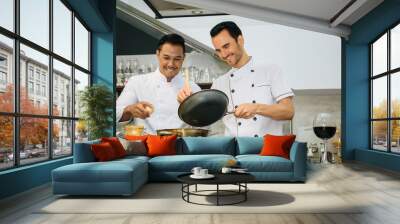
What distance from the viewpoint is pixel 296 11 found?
7820 mm

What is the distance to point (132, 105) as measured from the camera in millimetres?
7672

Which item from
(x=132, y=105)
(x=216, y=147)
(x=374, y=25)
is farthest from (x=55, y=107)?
(x=374, y=25)

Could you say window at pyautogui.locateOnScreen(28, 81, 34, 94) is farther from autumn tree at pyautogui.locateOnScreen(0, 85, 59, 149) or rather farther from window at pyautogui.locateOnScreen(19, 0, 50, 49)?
window at pyautogui.locateOnScreen(19, 0, 50, 49)

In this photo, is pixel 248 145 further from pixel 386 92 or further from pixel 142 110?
pixel 386 92

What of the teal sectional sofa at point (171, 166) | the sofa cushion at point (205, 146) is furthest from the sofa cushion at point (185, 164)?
the sofa cushion at point (205, 146)

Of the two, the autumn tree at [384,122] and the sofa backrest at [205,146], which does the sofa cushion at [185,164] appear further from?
the autumn tree at [384,122]

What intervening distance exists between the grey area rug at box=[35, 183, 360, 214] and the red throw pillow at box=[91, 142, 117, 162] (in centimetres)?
71

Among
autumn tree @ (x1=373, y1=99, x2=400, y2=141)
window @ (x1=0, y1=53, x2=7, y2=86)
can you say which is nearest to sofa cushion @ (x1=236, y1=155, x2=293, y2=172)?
autumn tree @ (x1=373, y1=99, x2=400, y2=141)

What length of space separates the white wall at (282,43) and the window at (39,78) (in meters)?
1.96

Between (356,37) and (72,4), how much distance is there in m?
5.98

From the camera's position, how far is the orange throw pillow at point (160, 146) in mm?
6066

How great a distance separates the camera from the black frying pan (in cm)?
723

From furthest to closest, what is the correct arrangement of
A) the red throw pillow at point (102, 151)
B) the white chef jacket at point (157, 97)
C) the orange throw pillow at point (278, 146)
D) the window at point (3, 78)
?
the white chef jacket at point (157, 97) → the orange throw pillow at point (278, 146) → the red throw pillow at point (102, 151) → the window at point (3, 78)

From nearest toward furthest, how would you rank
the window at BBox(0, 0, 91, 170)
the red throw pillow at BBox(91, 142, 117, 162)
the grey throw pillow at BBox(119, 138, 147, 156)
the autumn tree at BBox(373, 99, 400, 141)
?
the window at BBox(0, 0, 91, 170) < the red throw pillow at BBox(91, 142, 117, 162) < the grey throw pillow at BBox(119, 138, 147, 156) < the autumn tree at BBox(373, 99, 400, 141)
